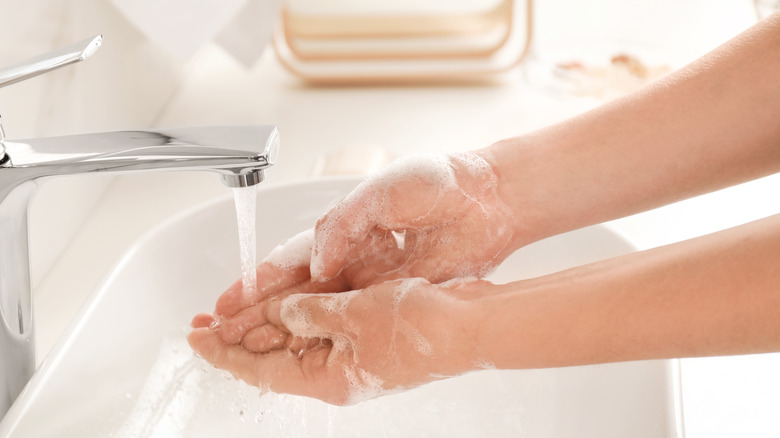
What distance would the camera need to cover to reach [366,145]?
3.36 feet

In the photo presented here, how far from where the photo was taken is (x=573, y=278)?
0.57 m

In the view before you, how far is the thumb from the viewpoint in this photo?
65 centimetres

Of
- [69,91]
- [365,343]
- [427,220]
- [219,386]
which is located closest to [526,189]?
[427,220]

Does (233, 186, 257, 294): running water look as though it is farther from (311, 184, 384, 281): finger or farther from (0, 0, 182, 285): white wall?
(0, 0, 182, 285): white wall

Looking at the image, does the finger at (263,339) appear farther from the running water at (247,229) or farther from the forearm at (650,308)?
the forearm at (650,308)

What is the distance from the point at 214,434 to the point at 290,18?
76cm

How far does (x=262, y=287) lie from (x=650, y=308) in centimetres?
34

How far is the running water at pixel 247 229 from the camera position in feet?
1.84

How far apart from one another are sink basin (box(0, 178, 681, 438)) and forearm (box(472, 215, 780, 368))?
104 mm

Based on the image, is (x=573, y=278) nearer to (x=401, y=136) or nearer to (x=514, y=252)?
(x=514, y=252)

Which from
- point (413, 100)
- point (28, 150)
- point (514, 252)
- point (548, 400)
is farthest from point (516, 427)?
point (413, 100)

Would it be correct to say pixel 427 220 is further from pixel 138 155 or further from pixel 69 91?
pixel 69 91

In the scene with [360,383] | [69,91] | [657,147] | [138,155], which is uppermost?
[69,91]

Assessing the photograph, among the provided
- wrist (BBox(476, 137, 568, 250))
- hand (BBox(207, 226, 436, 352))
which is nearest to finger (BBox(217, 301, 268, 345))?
hand (BBox(207, 226, 436, 352))
